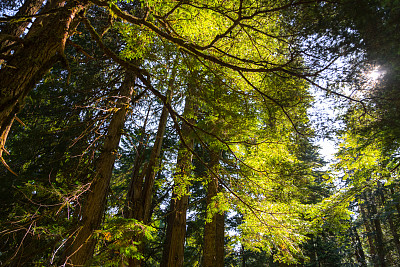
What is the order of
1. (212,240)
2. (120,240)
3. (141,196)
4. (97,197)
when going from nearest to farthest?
1. (120,240)
2. (97,197)
3. (141,196)
4. (212,240)

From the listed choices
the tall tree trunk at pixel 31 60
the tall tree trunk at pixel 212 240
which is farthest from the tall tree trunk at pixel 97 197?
the tall tree trunk at pixel 212 240

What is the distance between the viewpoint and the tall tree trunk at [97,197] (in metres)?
3.87

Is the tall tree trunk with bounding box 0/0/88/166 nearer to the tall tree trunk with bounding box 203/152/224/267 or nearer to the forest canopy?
the forest canopy

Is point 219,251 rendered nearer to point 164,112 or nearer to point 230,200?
point 230,200

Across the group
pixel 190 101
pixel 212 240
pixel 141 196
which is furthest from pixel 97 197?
pixel 212 240

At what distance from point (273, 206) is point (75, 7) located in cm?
546

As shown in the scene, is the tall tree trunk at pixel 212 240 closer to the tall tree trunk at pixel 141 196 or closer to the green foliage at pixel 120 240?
the tall tree trunk at pixel 141 196

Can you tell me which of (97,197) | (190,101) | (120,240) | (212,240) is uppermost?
(190,101)

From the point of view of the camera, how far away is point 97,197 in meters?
4.32

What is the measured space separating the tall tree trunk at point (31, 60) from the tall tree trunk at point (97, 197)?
3.86ft

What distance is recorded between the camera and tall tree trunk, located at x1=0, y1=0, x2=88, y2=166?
2.14 m

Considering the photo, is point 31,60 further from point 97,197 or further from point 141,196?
point 141,196

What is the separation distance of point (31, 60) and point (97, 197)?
2933 millimetres

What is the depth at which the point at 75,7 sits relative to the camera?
9.67 ft
